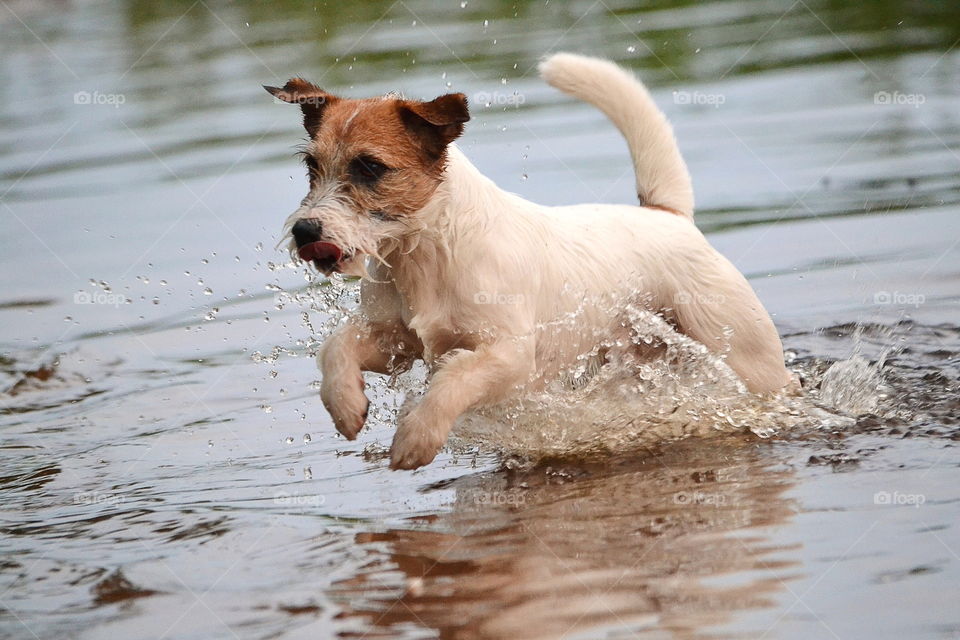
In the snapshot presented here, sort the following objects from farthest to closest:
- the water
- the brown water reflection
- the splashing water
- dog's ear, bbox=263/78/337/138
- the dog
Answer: the splashing water
dog's ear, bbox=263/78/337/138
the dog
the water
the brown water reflection

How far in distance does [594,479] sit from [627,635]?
160 centimetres

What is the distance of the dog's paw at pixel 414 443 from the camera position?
4.96m

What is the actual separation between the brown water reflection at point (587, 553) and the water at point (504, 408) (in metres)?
0.01

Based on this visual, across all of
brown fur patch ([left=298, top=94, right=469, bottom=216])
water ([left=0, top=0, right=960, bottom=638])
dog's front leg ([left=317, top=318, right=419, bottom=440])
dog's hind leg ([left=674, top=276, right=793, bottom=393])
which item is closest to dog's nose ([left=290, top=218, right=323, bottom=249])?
brown fur patch ([left=298, top=94, right=469, bottom=216])

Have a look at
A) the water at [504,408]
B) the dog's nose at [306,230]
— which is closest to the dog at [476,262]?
the dog's nose at [306,230]

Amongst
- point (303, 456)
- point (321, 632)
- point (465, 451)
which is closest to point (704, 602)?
point (321, 632)

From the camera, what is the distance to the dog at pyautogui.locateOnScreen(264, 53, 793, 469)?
4855mm

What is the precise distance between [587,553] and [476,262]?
1.25 metres

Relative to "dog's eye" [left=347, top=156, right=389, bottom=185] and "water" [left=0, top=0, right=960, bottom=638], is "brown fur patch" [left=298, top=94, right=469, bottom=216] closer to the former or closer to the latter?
"dog's eye" [left=347, top=156, right=389, bottom=185]

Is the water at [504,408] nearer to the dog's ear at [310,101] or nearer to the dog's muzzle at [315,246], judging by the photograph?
the dog's muzzle at [315,246]

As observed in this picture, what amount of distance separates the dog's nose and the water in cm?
113

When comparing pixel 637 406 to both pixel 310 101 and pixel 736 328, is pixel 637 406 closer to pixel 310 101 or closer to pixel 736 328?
pixel 736 328

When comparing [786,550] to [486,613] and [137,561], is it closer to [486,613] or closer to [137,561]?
[486,613]

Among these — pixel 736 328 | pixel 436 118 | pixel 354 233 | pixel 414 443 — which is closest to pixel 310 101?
pixel 436 118
